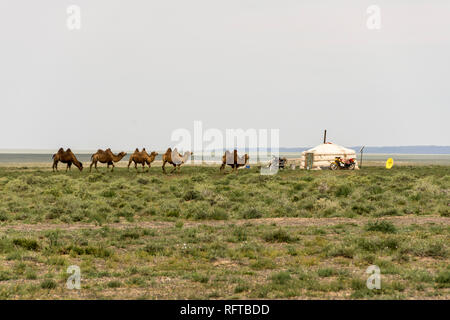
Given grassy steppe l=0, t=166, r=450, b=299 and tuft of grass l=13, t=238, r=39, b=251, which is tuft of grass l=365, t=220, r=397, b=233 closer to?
grassy steppe l=0, t=166, r=450, b=299

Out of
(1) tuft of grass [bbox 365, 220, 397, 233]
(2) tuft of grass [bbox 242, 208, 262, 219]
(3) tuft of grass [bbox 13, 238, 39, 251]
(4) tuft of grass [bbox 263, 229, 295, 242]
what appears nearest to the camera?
(3) tuft of grass [bbox 13, 238, 39, 251]

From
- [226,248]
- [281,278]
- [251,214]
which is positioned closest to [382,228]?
[226,248]

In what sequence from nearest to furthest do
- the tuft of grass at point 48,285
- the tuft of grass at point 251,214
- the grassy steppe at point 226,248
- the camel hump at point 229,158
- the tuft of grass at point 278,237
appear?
the grassy steppe at point 226,248
the tuft of grass at point 48,285
the tuft of grass at point 278,237
the tuft of grass at point 251,214
the camel hump at point 229,158

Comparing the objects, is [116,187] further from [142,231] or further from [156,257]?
[156,257]

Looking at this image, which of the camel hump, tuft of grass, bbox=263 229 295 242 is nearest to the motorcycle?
the camel hump

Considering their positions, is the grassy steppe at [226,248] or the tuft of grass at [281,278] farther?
the tuft of grass at [281,278]

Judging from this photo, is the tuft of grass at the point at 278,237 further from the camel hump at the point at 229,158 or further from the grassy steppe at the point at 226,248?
the camel hump at the point at 229,158

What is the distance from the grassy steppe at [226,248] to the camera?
9289 mm

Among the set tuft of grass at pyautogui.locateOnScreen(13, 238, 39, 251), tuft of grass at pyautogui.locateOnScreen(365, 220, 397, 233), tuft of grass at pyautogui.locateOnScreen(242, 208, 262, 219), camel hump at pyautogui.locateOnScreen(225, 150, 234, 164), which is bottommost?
tuft of grass at pyautogui.locateOnScreen(242, 208, 262, 219)

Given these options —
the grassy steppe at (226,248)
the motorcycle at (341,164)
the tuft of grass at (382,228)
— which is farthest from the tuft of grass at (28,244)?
the motorcycle at (341,164)

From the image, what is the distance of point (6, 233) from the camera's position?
15758mm

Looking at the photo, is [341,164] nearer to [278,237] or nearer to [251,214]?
[251,214]

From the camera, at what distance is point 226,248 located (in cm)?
1316

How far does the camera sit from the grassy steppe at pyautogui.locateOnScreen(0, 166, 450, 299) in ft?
30.5
